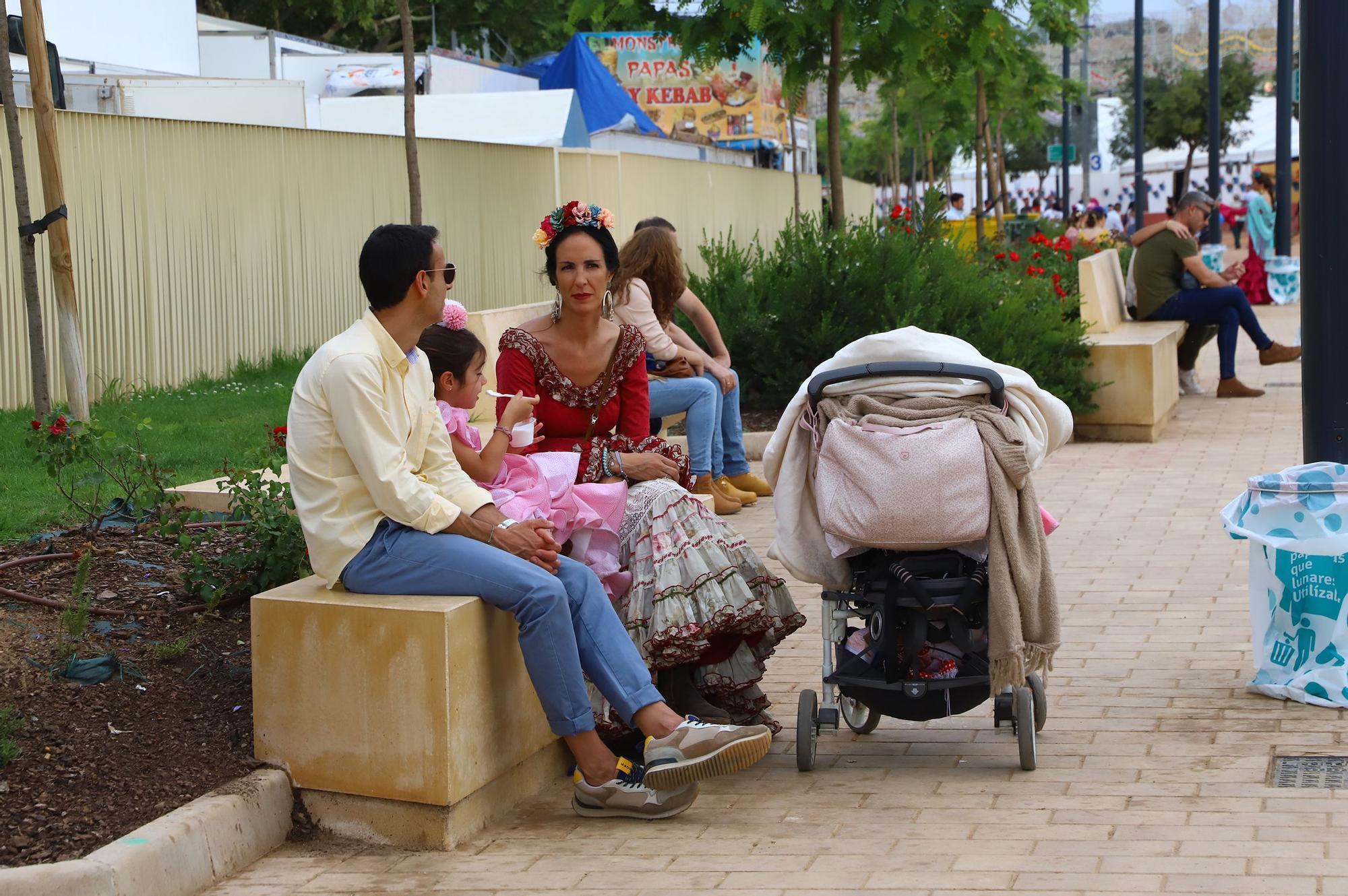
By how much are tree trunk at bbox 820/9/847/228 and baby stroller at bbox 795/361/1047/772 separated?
8572mm

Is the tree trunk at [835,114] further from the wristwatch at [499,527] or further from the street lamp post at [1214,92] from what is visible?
the street lamp post at [1214,92]

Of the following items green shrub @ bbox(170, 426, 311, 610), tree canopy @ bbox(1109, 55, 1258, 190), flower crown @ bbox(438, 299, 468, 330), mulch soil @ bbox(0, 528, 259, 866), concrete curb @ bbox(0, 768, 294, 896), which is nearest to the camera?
concrete curb @ bbox(0, 768, 294, 896)

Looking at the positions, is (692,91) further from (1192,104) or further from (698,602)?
(698,602)

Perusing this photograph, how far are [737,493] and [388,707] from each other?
Answer: 5308 mm

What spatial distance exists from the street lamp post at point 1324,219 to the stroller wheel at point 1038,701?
1.38 m

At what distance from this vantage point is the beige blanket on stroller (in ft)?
15.2

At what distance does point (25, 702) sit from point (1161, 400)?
9.27m

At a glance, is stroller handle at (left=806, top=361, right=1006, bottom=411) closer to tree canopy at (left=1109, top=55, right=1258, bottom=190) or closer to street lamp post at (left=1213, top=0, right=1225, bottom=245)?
street lamp post at (left=1213, top=0, right=1225, bottom=245)

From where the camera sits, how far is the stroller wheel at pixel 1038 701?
500 centimetres

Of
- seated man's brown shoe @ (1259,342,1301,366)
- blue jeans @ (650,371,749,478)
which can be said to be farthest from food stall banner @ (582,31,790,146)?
blue jeans @ (650,371,749,478)

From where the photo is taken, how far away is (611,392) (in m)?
5.68

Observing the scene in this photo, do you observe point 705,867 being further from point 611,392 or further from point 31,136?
point 31,136

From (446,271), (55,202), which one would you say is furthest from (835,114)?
(446,271)

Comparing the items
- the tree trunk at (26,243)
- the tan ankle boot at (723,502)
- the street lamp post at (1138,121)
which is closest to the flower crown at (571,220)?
the tree trunk at (26,243)
